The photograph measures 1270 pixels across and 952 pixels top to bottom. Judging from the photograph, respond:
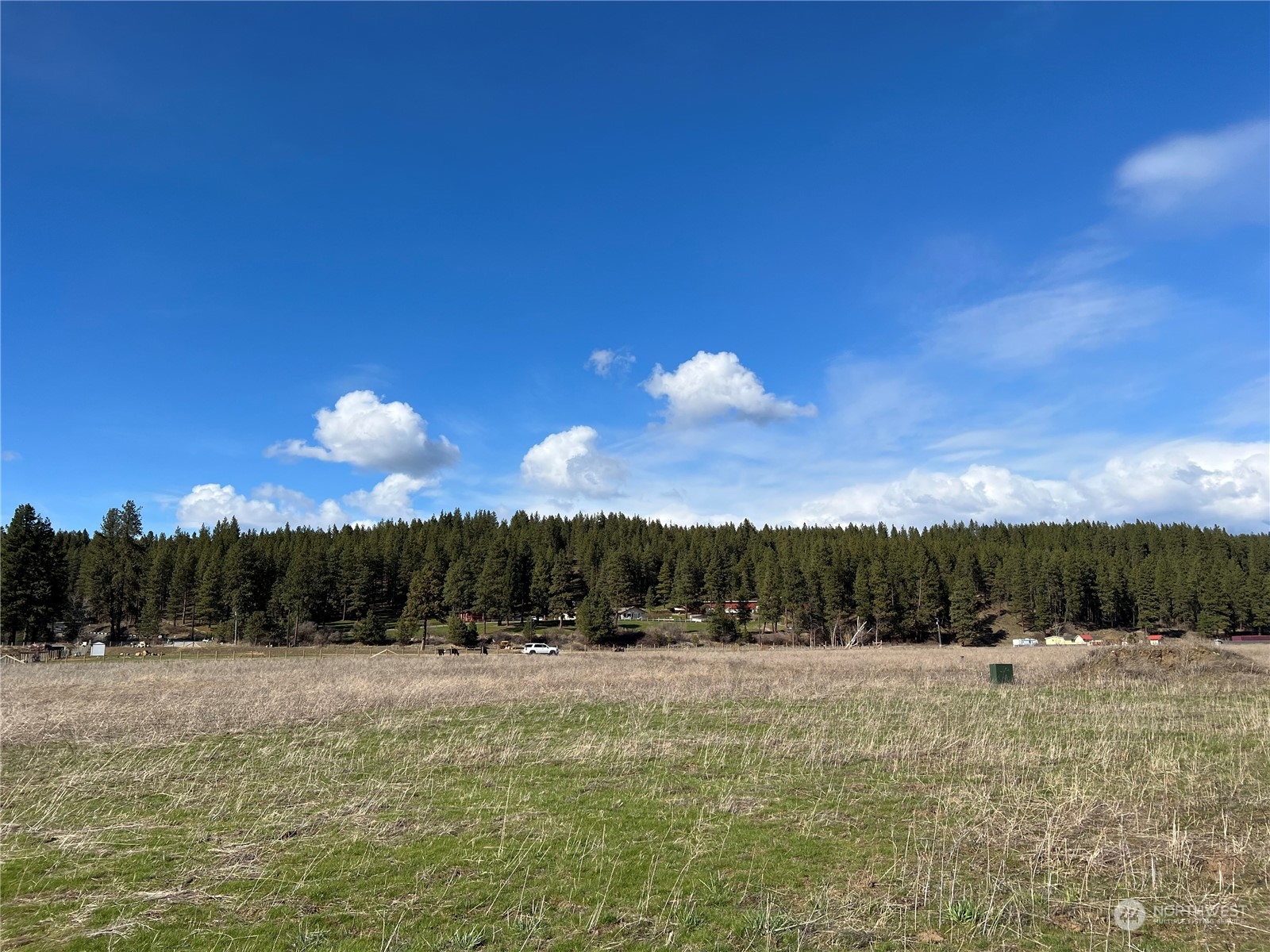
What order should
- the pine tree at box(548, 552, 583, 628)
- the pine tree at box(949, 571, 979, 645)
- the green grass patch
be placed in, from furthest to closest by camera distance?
1. the pine tree at box(548, 552, 583, 628)
2. the pine tree at box(949, 571, 979, 645)
3. the green grass patch

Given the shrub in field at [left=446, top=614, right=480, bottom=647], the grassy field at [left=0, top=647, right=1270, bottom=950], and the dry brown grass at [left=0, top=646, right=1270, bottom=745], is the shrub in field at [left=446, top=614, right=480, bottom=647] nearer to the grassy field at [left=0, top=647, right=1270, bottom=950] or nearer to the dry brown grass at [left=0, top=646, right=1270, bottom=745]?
the dry brown grass at [left=0, top=646, right=1270, bottom=745]

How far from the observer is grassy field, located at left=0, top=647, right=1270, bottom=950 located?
26.8ft

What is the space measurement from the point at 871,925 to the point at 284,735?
17.8 m

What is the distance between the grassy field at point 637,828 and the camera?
321 inches

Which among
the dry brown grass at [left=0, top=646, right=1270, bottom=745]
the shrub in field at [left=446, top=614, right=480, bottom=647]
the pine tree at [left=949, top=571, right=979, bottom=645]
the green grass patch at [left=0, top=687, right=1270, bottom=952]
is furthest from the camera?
the pine tree at [left=949, top=571, right=979, bottom=645]

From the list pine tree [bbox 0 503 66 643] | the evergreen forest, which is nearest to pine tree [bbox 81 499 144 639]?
the evergreen forest

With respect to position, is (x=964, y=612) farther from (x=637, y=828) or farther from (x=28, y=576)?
(x=28, y=576)

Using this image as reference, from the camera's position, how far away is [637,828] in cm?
1161

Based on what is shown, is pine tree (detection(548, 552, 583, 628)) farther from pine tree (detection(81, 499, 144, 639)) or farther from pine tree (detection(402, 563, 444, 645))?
pine tree (detection(81, 499, 144, 639))

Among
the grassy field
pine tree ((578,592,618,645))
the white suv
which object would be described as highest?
the grassy field

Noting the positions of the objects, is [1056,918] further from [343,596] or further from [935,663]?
[343,596]

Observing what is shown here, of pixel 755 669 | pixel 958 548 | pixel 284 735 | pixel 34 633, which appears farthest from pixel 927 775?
pixel 958 548

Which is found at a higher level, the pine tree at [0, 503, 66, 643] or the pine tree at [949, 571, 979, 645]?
the pine tree at [0, 503, 66, 643]

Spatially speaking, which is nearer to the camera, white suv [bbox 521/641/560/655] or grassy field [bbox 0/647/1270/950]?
grassy field [bbox 0/647/1270/950]
